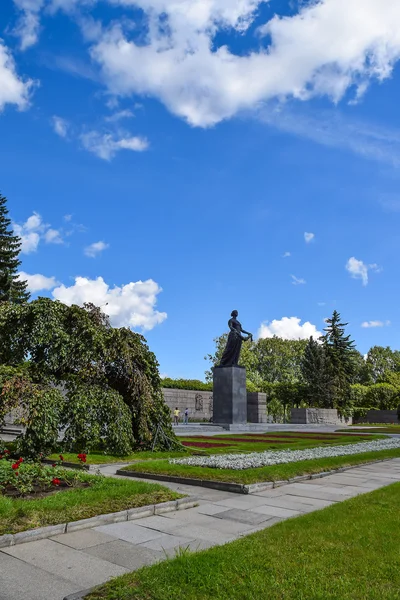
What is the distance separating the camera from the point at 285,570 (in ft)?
12.5

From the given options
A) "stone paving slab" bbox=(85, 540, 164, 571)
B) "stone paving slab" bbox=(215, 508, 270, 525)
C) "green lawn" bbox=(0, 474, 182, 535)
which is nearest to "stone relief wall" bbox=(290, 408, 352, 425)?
"green lawn" bbox=(0, 474, 182, 535)

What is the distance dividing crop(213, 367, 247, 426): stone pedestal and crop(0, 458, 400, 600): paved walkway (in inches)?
703

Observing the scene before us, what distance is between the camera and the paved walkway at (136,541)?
12.3ft

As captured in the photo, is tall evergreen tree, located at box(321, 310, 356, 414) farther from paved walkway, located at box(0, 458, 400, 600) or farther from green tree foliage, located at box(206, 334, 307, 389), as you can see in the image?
paved walkway, located at box(0, 458, 400, 600)

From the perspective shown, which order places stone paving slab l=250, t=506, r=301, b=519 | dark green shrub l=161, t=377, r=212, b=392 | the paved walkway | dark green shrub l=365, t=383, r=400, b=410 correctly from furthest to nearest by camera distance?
dark green shrub l=365, t=383, r=400, b=410 → dark green shrub l=161, t=377, r=212, b=392 → stone paving slab l=250, t=506, r=301, b=519 → the paved walkway

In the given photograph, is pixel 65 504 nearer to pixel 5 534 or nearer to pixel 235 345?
pixel 5 534

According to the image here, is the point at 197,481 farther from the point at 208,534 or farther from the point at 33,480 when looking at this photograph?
the point at 208,534

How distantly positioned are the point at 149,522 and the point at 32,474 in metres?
2.43

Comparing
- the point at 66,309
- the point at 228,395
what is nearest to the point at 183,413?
the point at 228,395

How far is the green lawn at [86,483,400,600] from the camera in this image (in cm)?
338

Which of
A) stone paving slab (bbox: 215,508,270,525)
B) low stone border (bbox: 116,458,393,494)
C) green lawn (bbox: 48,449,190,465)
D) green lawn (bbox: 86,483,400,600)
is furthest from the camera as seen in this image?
green lawn (bbox: 48,449,190,465)

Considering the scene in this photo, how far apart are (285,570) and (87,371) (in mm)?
8319

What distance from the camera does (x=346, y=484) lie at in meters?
8.72

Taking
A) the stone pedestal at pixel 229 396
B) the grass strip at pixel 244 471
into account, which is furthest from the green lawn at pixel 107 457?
the stone pedestal at pixel 229 396
